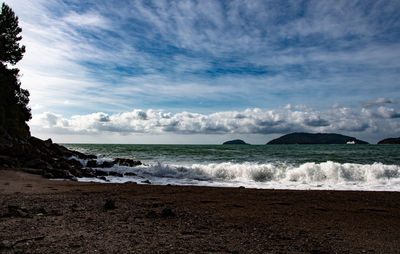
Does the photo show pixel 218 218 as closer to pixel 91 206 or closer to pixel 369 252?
pixel 369 252

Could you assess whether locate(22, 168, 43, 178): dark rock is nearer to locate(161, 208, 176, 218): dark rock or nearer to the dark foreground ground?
the dark foreground ground

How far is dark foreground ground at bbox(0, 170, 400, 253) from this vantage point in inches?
150

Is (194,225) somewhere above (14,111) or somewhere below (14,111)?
below

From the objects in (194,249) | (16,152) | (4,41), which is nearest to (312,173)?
(194,249)

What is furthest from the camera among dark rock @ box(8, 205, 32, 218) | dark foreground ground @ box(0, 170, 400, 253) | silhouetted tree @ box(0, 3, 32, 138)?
silhouetted tree @ box(0, 3, 32, 138)

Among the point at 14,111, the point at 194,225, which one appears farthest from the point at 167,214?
the point at 14,111

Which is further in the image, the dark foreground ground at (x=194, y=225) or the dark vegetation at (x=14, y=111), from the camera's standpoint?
the dark vegetation at (x=14, y=111)

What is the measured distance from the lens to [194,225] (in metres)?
4.89

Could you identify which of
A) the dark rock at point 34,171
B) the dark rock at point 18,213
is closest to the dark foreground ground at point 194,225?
the dark rock at point 18,213

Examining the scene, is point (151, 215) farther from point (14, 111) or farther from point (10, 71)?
point (10, 71)

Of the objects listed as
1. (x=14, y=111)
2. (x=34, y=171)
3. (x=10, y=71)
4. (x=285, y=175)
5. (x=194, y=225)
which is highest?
(x=10, y=71)

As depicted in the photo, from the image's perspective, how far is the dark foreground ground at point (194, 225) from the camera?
3.80 metres

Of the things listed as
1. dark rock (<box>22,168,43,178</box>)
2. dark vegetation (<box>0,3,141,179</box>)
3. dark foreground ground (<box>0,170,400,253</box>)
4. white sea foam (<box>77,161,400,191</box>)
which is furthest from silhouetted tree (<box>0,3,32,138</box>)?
dark foreground ground (<box>0,170,400,253</box>)

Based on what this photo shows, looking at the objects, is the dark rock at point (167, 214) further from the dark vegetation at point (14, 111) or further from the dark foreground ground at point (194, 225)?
the dark vegetation at point (14, 111)
